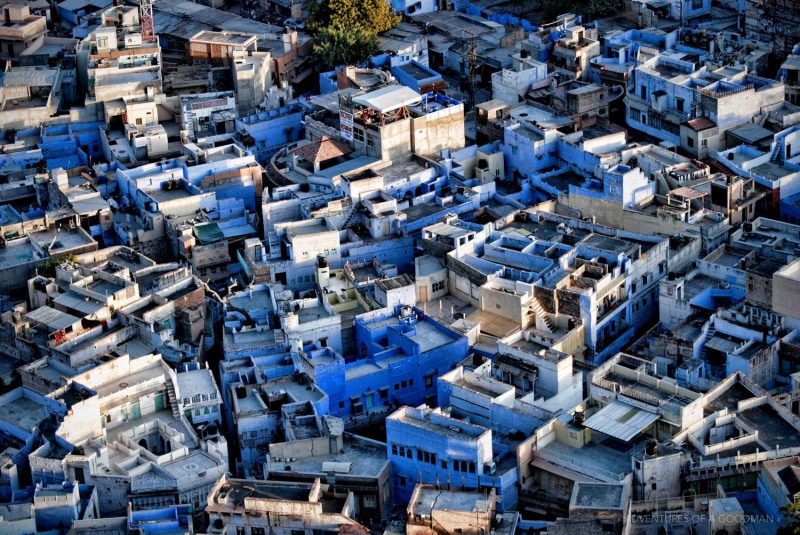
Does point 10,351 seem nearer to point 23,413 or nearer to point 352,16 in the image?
point 23,413

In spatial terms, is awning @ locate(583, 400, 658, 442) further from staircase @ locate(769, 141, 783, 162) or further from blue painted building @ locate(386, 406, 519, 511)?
staircase @ locate(769, 141, 783, 162)

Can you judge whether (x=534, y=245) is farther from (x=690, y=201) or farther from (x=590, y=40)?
(x=590, y=40)

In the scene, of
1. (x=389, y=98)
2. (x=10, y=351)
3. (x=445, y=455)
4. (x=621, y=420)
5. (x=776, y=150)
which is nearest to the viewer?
(x=445, y=455)

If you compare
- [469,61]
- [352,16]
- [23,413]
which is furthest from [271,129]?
[23,413]

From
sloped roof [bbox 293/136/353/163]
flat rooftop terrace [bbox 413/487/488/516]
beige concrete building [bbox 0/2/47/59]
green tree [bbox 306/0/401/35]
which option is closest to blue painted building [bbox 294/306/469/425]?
flat rooftop terrace [bbox 413/487/488/516]

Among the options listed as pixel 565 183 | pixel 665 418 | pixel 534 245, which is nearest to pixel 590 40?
pixel 565 183

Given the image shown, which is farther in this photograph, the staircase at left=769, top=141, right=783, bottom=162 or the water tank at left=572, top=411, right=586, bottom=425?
the staircase at left=769, top=141, right=783, bottom=162

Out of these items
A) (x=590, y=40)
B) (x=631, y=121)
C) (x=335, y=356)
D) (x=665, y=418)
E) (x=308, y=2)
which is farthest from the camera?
(x=308, y=2)
